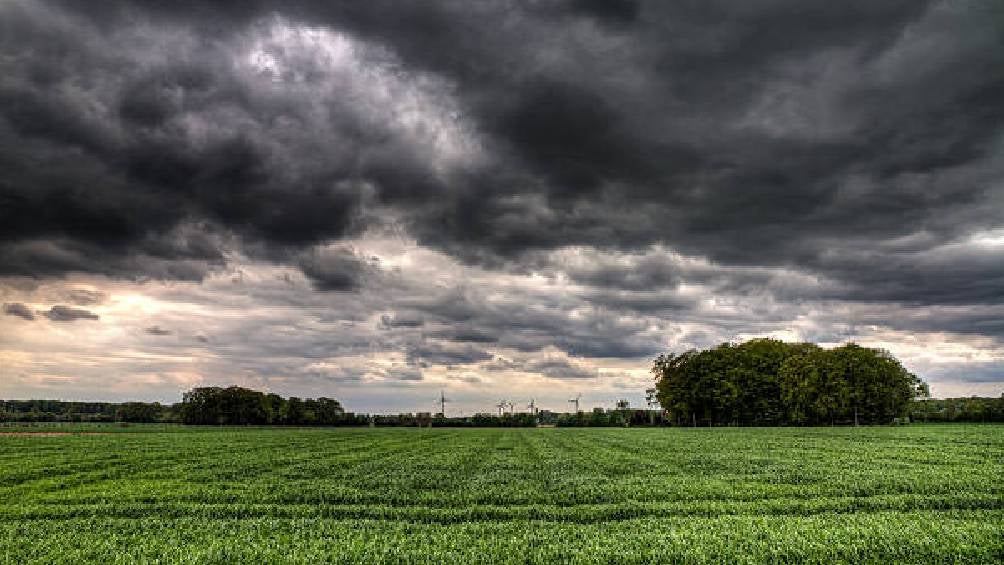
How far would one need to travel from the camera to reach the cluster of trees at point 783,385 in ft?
358

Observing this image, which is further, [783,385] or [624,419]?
[624,419]

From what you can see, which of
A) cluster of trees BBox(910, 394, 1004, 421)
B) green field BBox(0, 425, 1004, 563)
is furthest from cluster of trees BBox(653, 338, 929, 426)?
green field BBox(0, 425, 1004, 563)

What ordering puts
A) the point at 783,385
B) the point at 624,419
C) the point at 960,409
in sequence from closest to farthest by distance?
the point at 783,385 → the point at 960,409 → the point at 624,419

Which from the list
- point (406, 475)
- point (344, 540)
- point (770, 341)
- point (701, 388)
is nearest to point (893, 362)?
point (770, 341)

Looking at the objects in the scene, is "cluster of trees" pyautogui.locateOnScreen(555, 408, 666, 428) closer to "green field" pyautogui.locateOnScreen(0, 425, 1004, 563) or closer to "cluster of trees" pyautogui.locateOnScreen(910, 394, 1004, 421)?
"cluster of trees" pyautogui.locateOnScreen(910, 394, 1004, 421)

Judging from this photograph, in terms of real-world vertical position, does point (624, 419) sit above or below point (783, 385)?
below

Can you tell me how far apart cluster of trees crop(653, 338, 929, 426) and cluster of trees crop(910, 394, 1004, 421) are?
8411 millimetres

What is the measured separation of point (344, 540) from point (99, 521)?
25.2 ft

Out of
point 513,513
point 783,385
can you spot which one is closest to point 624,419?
Answer: point 783,385

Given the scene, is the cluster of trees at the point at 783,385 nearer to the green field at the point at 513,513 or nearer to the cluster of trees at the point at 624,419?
the cluster of trees at the point at 624,419

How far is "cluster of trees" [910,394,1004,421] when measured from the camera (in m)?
122

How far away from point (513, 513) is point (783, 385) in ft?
374

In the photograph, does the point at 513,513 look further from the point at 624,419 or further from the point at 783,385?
the point at 624,419

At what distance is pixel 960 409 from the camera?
447 ft
